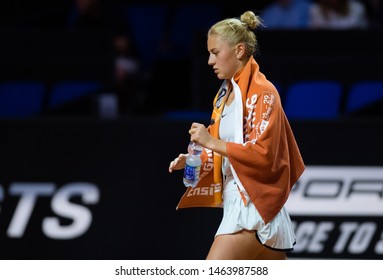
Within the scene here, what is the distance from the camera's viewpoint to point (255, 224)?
178 inches

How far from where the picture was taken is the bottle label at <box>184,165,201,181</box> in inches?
179

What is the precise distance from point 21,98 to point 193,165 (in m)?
3.95

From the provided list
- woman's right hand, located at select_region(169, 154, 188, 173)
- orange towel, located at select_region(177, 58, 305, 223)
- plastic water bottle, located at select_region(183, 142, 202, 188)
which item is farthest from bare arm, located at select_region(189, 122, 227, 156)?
woman's right hand, located at select_region(169, 154, 188, 173)

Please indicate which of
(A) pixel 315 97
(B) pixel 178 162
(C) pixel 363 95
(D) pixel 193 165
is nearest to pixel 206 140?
(D) pixel 193 165

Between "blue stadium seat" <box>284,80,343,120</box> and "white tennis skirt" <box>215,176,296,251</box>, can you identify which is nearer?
"white tennis skirt" <box>215,176,296,251</box>

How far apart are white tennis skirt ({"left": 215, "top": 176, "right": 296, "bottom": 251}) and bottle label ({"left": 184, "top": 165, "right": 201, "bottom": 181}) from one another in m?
0.20

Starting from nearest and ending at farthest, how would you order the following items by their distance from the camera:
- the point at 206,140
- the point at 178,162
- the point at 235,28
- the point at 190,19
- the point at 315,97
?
1. the point at 206,140
2. the point at 235,28
3. the point at 178,162
4. the point at 315,97
5. the point at 190,19

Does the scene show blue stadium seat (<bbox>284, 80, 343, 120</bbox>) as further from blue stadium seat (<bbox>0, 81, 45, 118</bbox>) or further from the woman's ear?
the woman's ear

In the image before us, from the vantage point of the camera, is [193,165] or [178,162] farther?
[178,162]

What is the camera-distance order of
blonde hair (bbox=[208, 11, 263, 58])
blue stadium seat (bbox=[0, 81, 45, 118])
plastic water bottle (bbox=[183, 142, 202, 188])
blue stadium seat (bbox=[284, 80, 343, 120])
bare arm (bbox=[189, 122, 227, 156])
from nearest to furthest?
bare arm (bbox=[189, 122, 227, 156])
blonde hair (bbox=[208, 11, 263, 58])
plastic water bottle (bbox=[183, 142, 202, 188])
blue stadium seat (bbox=[284, 80, 343, 120])
blue stadium seat (bbox=[0, 81, 45, 118])

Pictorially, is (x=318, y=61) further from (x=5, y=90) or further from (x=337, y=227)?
(x=5, y=90)

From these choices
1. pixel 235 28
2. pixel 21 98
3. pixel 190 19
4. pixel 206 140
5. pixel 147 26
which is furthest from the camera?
pixel 190 19

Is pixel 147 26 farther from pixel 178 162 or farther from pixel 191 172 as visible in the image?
pixel 191 172

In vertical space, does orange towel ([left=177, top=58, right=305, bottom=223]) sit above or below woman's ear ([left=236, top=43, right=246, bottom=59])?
below
